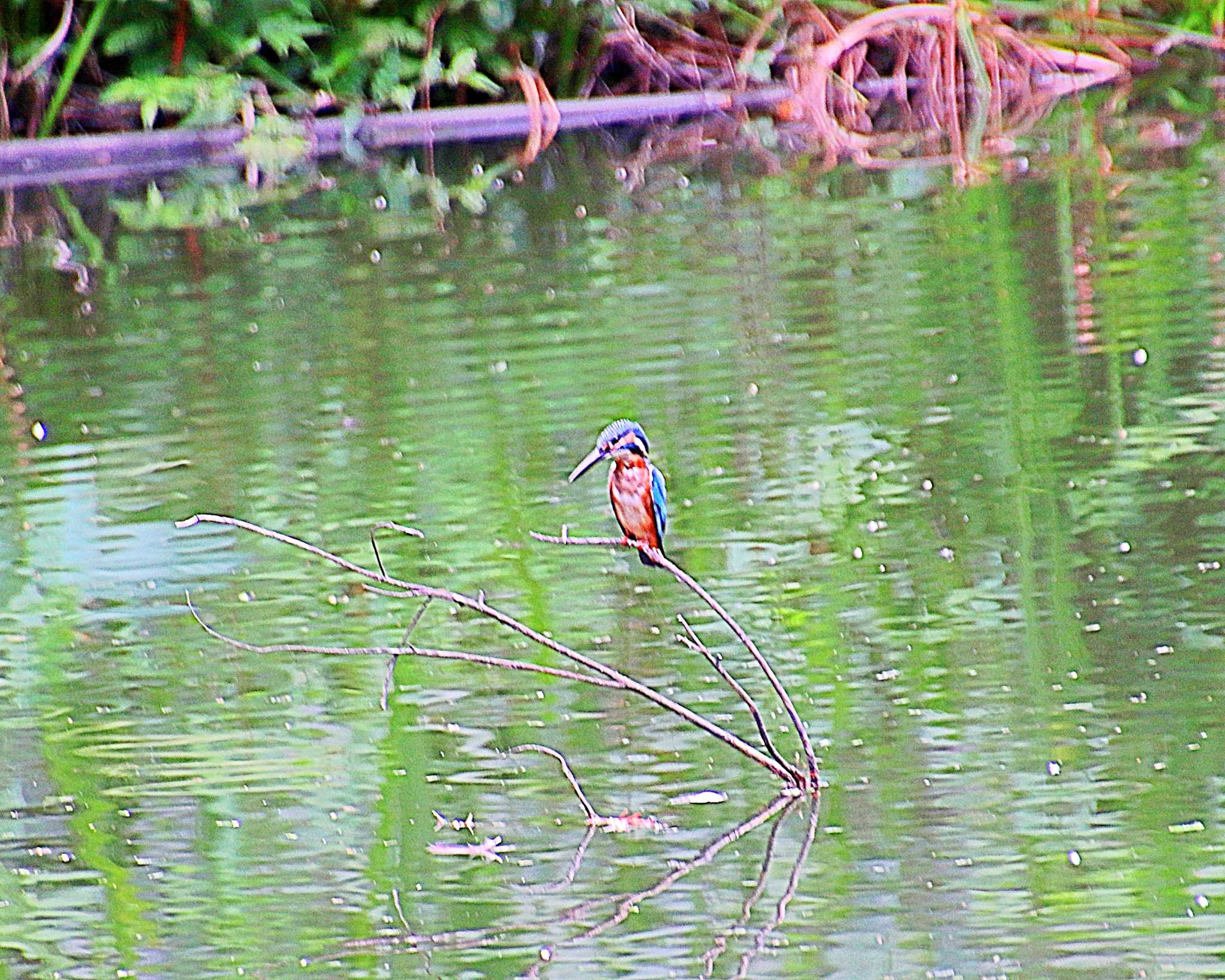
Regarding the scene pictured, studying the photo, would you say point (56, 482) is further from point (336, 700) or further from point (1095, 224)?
point (1095, 224)

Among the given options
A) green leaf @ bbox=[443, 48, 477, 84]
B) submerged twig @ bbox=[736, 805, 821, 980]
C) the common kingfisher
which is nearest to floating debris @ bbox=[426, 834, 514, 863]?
submerged twig @ bbox=[736, 805, 821, 980]

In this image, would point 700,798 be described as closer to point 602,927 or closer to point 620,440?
→ point 602,927

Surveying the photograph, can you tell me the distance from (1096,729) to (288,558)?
162 centimetres

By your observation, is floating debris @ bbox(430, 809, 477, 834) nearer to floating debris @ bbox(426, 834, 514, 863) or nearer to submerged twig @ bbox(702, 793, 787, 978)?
floating debris @ bbox(426, 834, 514, 863)

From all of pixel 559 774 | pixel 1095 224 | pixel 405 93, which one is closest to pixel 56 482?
pixel 559 774

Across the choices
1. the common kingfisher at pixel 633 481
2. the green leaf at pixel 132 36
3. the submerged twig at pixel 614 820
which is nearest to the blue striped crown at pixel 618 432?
the common kingfisher at pixel 633 481

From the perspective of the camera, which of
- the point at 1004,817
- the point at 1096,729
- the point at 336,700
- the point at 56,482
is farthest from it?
the point at 56,482

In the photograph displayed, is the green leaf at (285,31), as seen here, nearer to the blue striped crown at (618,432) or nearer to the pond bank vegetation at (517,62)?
the pond bank vegetation at (517,62)

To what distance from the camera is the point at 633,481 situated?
3.04 m

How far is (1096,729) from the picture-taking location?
2.82 metres

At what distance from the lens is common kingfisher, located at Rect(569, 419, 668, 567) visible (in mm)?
2982

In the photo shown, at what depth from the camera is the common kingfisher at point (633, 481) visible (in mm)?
2982

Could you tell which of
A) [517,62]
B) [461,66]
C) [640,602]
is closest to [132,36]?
[461,66]

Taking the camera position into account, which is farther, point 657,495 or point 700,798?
point 657,495
